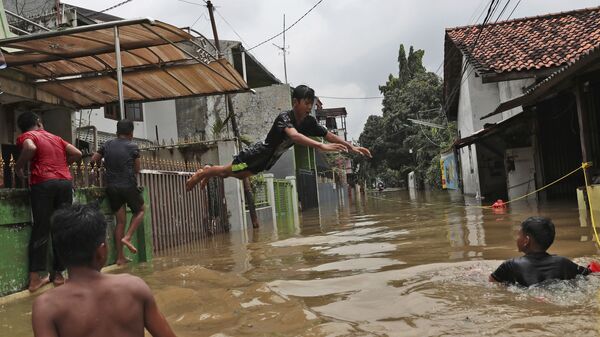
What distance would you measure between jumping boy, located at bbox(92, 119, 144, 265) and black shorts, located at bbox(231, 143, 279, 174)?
1.35 metres

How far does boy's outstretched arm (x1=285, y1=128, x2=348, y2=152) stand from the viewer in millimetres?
4832

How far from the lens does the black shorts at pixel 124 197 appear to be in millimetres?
6238

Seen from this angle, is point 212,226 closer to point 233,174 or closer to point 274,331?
point 233,174

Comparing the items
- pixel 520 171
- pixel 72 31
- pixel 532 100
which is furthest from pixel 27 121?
pixel 520 171

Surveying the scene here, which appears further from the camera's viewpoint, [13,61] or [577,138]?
[577,138]

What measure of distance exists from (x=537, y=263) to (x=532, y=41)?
50.2ft

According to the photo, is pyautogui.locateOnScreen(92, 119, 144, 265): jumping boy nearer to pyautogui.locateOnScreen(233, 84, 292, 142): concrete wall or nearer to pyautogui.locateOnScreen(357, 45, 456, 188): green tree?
pyautogui.locateOnScreen(233, 84, 292, 142): concrete wall

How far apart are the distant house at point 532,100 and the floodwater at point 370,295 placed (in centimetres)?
577

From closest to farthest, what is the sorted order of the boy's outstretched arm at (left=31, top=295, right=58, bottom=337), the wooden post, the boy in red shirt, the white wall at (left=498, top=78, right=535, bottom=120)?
the boy's outstretched arm at (left=31, top=295, right=58, bottom=337) → the boy in red shirt → the wooden post → the white wall at (left=498, top=78, right=535, bottom=120)

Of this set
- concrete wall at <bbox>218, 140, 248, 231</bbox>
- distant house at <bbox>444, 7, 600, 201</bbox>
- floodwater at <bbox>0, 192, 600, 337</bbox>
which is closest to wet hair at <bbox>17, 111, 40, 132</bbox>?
floodwater at <bbox>0, 192, 600, 337</bbox>

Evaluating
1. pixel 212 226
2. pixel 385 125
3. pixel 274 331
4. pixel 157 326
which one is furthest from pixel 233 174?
pixel 385 125

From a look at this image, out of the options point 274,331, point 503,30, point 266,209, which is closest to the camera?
point 274,331

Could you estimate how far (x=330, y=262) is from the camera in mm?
5953

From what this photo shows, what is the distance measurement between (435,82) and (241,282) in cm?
4174
